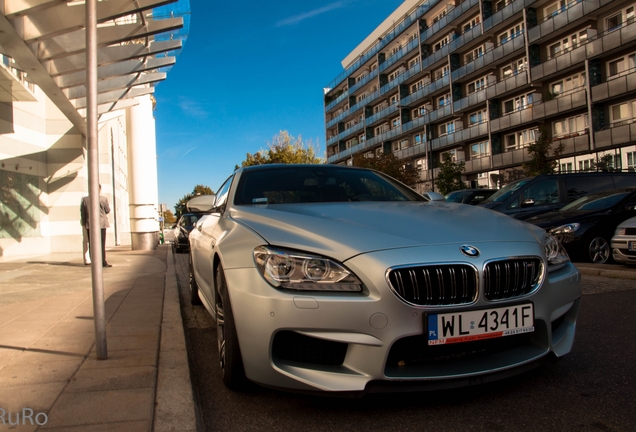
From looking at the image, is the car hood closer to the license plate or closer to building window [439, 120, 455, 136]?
the license plate

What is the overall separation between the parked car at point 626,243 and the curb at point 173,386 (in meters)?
6.35

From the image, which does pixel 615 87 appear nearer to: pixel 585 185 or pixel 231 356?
pixel 585 185

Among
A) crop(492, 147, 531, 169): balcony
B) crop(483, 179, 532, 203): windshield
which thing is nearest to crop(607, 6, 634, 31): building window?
crop(492, 147, 531, 169): balcony

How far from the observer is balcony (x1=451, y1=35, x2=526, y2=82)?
115 feet

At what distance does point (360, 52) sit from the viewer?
6397 cm

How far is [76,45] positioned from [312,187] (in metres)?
8.22

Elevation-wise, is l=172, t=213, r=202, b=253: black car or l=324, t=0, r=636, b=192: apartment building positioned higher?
l=324, t=0, r=636, b=192: apartment building

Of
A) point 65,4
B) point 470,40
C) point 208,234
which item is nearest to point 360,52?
point 470,40

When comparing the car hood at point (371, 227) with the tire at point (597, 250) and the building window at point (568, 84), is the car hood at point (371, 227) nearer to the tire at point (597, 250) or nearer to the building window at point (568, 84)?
the tire at point (597, 250)

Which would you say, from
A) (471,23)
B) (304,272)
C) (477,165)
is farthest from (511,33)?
(304,272)

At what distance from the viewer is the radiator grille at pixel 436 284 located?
2408 mm

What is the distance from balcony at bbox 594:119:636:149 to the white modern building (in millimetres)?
24211

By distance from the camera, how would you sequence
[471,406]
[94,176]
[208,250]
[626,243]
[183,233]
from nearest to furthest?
1. [471,406]
2. [94,176]
3. [208,250]
4. [626,243]
5. [183,233]

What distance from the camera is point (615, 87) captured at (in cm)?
2758
